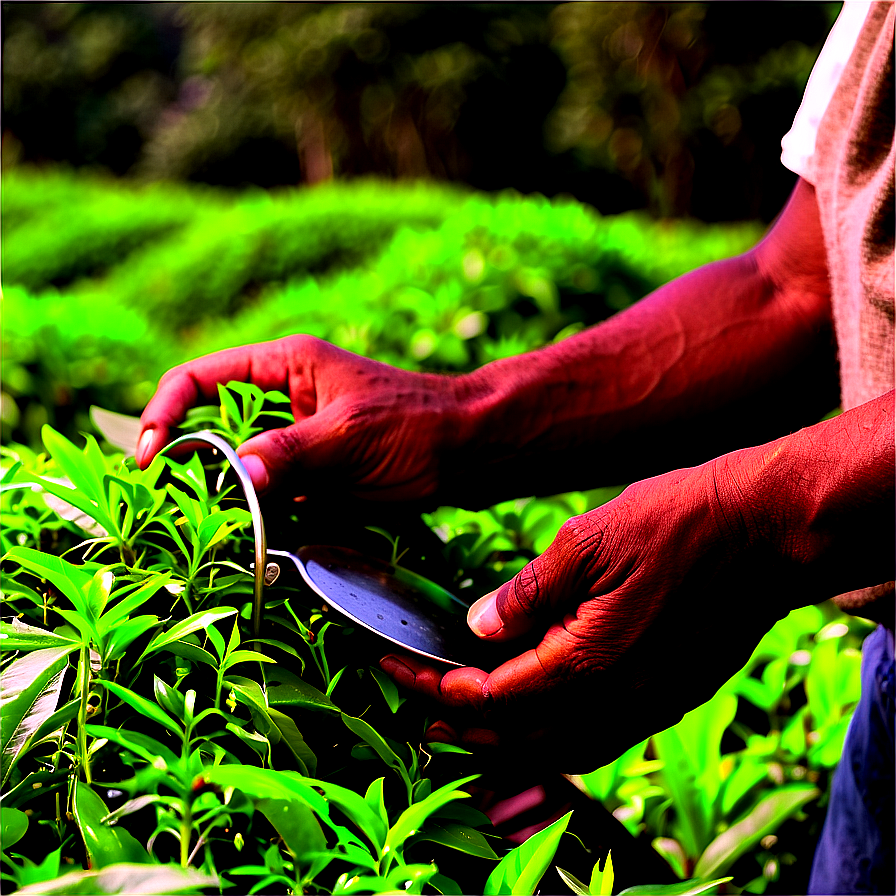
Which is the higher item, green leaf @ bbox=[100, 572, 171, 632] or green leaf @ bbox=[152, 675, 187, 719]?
green leaf @ bbox=[100, 572, 171, 632]

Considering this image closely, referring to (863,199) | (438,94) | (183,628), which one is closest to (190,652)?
(183,628)

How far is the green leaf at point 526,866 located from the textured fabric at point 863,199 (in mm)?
884

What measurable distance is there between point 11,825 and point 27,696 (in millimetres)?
123

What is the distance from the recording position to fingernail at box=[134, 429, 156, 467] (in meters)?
1.34

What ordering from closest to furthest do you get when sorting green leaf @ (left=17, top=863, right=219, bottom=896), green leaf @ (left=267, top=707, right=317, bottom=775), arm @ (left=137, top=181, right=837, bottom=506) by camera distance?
green leaf @ (left=17, top=863, right=219, bottom=896)
green leaf @ (left=267, top=707, right=317, bottom=775)
arm @ (left=137, top=181, right=837, bottom=506)

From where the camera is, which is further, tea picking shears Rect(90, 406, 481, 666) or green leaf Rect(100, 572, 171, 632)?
tea picking shears Rect(90, 406, 481, 666)

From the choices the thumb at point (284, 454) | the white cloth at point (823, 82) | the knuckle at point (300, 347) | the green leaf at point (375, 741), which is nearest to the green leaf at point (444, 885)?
the green leaf at point (375, 741)

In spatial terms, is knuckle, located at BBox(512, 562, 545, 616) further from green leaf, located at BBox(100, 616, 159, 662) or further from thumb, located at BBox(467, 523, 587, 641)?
green leaf, located at BBox(100, 616, 159, 662)

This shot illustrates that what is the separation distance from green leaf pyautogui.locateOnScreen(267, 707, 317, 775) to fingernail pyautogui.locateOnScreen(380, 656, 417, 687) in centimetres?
17

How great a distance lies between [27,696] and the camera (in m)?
0.89

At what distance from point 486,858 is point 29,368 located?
2.54 metres

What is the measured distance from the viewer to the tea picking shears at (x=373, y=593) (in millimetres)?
1083

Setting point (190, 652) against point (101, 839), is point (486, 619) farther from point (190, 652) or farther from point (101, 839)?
point (101, 839)

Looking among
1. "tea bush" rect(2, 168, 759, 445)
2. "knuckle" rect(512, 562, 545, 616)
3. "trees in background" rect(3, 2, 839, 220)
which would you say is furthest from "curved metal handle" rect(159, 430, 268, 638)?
"trees in background" rect(3, 2, 839, 220)
